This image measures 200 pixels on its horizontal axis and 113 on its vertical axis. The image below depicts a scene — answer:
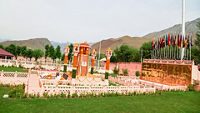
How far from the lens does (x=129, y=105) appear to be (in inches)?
482

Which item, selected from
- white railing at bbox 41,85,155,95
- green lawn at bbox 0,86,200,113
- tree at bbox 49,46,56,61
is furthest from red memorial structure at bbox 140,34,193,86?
tree at bbox 49,46,56,61

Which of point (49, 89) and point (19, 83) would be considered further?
point (19, 83)

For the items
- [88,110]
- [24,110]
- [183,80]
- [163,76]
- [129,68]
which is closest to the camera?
[24,110]

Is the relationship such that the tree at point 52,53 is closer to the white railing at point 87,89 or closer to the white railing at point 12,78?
the white railing at point 12,78

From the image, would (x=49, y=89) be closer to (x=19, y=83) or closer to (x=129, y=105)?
(x=129, y=105)

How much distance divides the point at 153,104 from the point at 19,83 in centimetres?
1139

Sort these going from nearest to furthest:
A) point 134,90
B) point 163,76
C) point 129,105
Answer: point 129,105 → point 134,90 → point 163,76

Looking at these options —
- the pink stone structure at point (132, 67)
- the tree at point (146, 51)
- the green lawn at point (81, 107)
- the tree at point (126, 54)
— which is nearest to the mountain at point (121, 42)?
the tree at point (126, 54)

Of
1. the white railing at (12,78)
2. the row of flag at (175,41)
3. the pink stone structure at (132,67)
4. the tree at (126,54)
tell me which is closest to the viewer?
the white railing at (12,78)

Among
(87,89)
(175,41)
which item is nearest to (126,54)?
(175,41)

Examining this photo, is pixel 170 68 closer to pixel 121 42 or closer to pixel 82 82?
pixel 82 82

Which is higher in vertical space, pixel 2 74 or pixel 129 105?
pixel 2 74

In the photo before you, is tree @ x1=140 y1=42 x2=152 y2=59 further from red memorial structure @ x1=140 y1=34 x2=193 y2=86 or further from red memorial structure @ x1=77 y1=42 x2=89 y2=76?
red memorial structure @ x1=77 y1=42 x2=89 y2=76

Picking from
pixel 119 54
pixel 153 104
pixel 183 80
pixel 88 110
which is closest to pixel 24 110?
pixel 88 110
